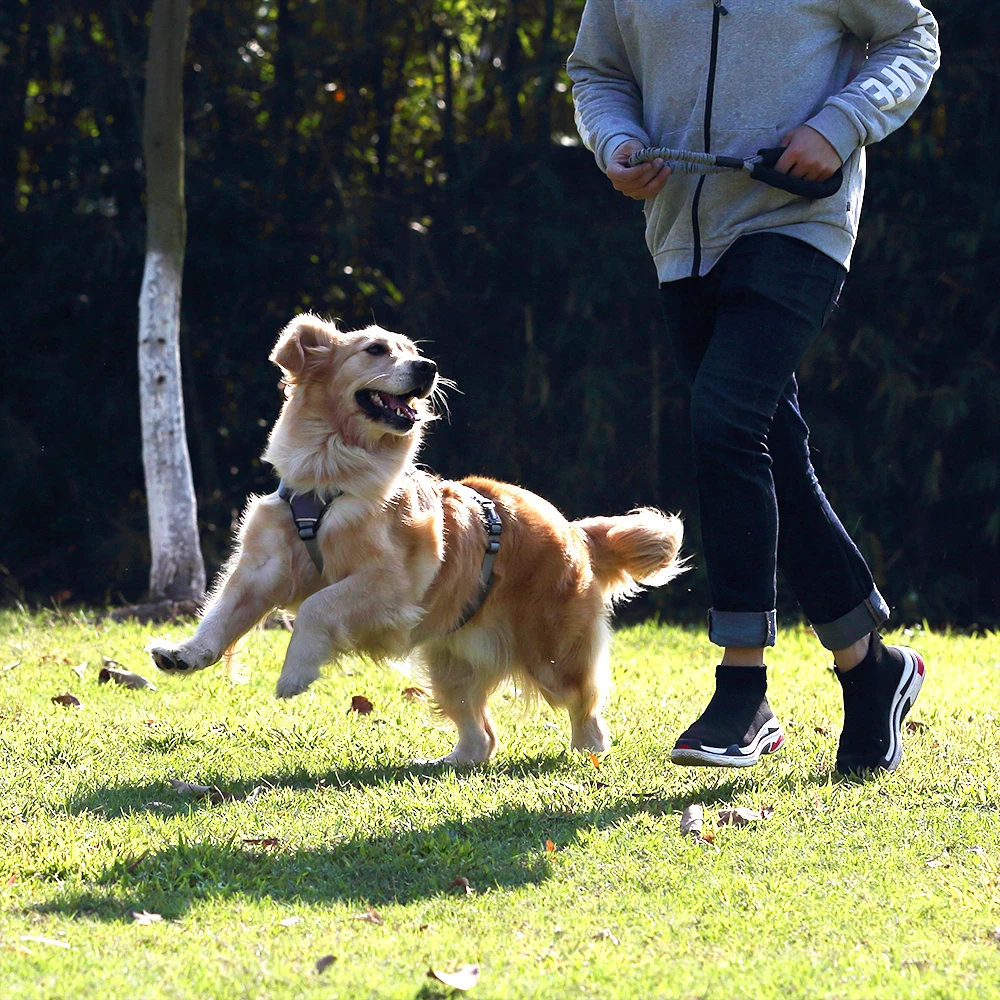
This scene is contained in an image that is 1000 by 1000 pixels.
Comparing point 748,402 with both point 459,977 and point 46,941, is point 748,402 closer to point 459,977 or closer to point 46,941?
point 459,977

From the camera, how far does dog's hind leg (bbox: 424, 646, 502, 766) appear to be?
13.4ft

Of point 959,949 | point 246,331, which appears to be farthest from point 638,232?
point 959,949

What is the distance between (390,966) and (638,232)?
686 centimetres

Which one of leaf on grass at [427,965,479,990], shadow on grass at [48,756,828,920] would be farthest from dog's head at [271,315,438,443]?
leaf on grass at [427,965,479,990]

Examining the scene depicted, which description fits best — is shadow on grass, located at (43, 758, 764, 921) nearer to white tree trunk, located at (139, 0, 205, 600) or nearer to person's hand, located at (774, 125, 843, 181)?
person's hand, located at (774, 125, 843, 181)

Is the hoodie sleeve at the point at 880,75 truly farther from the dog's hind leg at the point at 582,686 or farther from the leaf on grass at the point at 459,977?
the leaf on grass at the point at 459,977

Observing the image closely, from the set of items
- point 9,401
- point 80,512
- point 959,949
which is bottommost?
point 80,512

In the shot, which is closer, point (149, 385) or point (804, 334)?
point (804, 334)

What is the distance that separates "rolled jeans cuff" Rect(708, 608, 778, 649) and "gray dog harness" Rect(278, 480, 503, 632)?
976 millimetres

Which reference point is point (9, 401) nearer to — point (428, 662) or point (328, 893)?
point (428, 662)

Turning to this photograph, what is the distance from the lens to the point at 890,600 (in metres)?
8.54

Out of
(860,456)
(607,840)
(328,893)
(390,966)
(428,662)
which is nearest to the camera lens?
(390,966)

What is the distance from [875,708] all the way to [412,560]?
1.33 meters

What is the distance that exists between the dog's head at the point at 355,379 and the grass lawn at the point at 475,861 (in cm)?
95
